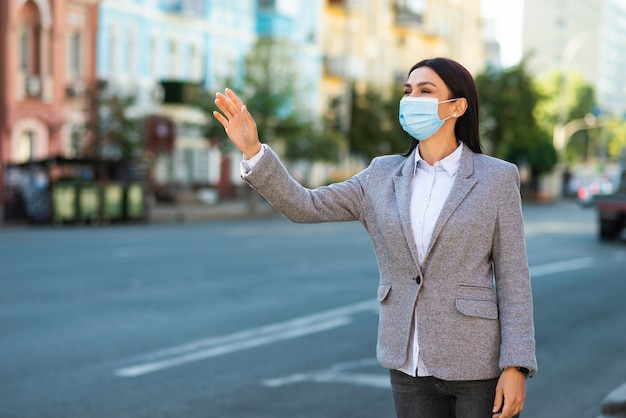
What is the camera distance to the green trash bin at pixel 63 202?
3356 centimetres

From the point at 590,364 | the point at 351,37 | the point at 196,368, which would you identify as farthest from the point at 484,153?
the point at 351,37

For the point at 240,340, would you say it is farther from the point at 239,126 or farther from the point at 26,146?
the point at 26,146

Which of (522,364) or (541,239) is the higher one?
(522,364)

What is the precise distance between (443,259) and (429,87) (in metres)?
0.59

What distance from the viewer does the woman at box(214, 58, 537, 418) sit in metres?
3.93

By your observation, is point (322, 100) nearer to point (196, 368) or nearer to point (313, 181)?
point (313, 181)

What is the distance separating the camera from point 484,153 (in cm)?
428

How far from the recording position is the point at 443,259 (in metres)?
3.94

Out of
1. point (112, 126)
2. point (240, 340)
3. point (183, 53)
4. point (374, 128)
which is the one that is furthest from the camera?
point (374, 128)

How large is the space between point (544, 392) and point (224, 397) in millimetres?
2413

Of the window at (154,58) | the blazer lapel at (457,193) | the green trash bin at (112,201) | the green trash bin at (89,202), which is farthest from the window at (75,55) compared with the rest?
A: the blazer lapel at (457,193)

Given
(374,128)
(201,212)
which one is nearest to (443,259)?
(201,212)

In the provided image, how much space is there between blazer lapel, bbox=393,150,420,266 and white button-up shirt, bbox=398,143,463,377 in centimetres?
2

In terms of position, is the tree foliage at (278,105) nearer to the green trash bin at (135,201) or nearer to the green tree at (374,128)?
the green trash bin at (135,201)
